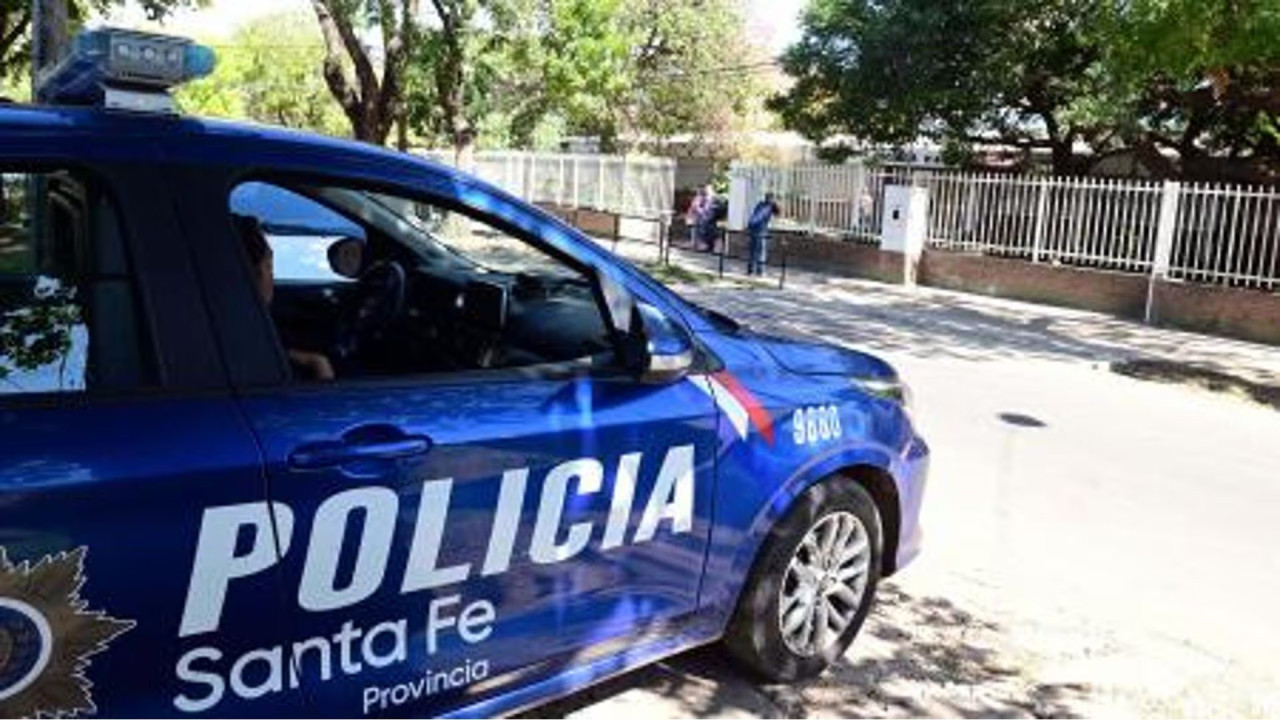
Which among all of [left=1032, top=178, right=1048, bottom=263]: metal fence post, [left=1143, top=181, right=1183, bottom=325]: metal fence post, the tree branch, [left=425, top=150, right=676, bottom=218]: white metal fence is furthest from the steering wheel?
[left=425, top=150, right=676, bottom=218]: white metal fence

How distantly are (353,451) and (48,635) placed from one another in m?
0.69

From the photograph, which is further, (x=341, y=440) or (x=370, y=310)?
(x=370, y=310)

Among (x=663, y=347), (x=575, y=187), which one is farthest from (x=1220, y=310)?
(x=575, y=187)

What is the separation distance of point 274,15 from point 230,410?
74.3 metres

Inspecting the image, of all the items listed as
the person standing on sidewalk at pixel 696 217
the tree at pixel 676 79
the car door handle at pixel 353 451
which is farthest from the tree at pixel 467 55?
the car door handle at pixel 353 451

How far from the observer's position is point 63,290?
275 cm

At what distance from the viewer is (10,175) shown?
105 inches

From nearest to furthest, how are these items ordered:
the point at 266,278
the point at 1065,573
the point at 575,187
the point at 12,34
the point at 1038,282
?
the point at 266,278 < the point at 1065,573 < the point at 1038,282 < the point at 12,34 < the point at 575,187

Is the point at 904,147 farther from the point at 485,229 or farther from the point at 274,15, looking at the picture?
the point at 274,15

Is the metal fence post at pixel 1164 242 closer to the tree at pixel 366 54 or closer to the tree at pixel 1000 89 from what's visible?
the tree at pixel 1000 89

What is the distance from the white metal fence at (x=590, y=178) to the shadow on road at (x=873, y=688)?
963 inches

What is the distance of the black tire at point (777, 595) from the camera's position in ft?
13.2

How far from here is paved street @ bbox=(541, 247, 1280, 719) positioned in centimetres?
441

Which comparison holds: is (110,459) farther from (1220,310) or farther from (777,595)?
(1220,310)
